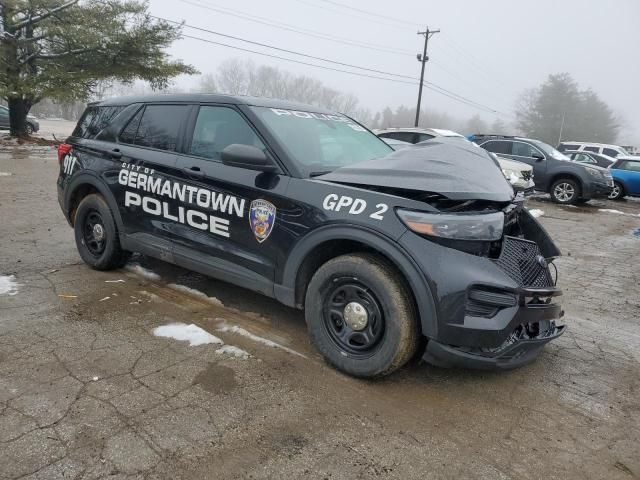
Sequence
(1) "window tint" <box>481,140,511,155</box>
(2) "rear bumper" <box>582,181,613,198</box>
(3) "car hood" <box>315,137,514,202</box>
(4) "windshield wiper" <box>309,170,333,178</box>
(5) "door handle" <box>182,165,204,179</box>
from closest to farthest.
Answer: (3) "car hood" <box>315,137,514,202</box>
(4) "windshield wiper" <box>309,170,333,178</box>
(5) "door handle" <box>182,165,204,179</box>
(2) "rear bumper" <box>582,181,613,198</box>
(1) "window tint" <box>481,140,511,155</box>

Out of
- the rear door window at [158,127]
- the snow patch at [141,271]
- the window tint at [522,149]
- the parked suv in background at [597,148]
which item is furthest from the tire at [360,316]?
the parked suv in background at [597,148]

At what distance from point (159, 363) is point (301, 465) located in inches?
49.8

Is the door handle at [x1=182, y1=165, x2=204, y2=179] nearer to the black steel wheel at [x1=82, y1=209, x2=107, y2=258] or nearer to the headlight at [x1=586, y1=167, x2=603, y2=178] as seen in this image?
the black steel wheel at [x1=82, y1=209, x2=107, y2=258]

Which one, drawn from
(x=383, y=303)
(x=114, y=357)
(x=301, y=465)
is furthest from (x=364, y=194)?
(x=114, y=357)

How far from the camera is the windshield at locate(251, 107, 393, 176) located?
3.30 meters

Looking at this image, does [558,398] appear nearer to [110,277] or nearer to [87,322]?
[87,322]

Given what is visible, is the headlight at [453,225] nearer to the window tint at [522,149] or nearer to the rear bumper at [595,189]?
the rear bumper at [595,189]

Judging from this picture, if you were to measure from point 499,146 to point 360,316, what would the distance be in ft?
40.1

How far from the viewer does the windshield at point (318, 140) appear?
10.8 feet

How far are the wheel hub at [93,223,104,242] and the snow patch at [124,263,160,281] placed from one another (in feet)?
1.37

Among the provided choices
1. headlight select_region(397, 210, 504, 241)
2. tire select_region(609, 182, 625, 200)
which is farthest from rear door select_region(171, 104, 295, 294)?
tire select_region(609, 182, 625, 200)

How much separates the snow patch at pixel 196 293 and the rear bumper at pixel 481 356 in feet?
6.52

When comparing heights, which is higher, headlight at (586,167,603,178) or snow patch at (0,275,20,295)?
headlight at (586,167,603,178)

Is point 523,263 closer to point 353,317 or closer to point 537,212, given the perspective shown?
point 353,317
